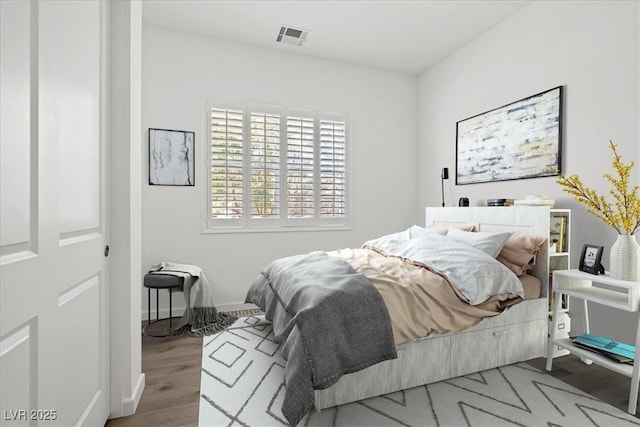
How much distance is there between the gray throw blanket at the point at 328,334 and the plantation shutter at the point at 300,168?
6.68 ft

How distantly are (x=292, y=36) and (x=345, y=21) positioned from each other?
65 cm

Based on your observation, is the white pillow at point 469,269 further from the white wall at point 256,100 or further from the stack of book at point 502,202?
the white wall at point 256,100

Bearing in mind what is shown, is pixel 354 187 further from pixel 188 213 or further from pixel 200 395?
pixel 200 395

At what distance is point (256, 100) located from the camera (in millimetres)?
3840

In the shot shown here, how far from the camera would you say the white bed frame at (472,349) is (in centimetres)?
184

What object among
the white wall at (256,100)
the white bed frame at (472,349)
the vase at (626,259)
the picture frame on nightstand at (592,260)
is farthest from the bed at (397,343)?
the white wall at (256,100)

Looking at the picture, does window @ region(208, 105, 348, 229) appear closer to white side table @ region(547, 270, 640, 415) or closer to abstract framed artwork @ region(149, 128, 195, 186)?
abstract framed artwork @ region(149, 128, 195, 186)

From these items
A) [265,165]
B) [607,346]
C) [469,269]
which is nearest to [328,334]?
[469,269]

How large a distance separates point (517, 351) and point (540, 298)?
1.50 ft

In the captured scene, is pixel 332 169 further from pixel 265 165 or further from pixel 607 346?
pixel 607 346

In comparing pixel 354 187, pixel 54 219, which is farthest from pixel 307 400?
pixel 354 187

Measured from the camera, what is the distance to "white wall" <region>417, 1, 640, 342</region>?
2.33 metres

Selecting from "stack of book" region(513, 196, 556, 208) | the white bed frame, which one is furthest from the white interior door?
"stack of book" region(513, 196, 556, 208)

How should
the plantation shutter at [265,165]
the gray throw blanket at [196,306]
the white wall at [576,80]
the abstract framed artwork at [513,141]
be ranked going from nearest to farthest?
the white wall at [576,80]
the abstract framed artwork at [513,141]
the gray throw blanket at [196,306]
the plantation shutter at [265,165]
